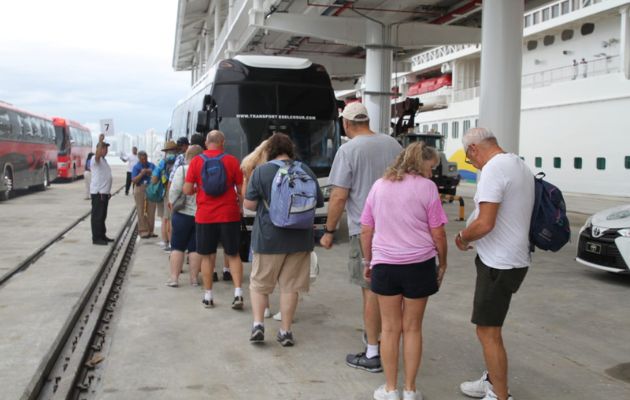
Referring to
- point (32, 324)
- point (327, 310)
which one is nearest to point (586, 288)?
point (327, 310)

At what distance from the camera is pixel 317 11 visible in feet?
78.6

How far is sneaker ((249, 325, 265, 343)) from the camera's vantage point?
567cm

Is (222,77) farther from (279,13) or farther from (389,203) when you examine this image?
(279,13)

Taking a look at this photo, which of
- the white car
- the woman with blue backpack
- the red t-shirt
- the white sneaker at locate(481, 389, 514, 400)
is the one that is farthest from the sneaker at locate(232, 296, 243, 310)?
Result: the white car

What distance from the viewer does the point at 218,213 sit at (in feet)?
22.7

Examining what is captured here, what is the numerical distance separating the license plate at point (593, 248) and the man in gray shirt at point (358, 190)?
4708 millimetres

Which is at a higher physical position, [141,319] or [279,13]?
[279,13]

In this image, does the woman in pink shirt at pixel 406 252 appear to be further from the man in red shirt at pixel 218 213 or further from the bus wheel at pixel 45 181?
the bus wheel at pixel 45 181

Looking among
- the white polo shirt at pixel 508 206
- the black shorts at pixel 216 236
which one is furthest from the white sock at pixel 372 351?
the black shorts at pixel 216 236

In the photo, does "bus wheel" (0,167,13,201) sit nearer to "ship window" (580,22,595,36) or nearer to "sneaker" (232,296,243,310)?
"sneaker" (232,296,243,310)

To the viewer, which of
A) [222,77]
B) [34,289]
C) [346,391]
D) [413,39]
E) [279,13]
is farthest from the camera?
[413,39]

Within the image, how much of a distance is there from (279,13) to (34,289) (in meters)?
15.1

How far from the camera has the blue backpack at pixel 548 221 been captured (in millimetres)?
4102

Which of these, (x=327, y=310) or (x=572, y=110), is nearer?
(x=327, y=310)
